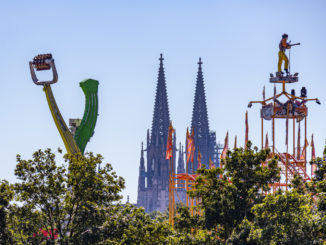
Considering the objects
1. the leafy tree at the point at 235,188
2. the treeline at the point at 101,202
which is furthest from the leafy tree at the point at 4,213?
the leafy tree at the point at 235,188

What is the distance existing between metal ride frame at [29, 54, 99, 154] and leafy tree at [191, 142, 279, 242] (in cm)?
1845

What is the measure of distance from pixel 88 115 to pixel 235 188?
22862mm

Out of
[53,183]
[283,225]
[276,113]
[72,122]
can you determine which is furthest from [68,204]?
[72,122]

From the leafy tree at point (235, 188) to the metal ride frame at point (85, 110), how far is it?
18455 mm

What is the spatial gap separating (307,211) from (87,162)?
11.2 metres

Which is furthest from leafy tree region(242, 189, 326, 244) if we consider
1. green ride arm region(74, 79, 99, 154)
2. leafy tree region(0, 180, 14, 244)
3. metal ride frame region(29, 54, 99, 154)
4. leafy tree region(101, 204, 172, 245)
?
green ride arm region(74, 79, 99, 154)

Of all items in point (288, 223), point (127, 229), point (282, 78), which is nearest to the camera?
point (288, 223)

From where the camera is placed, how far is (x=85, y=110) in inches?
2304

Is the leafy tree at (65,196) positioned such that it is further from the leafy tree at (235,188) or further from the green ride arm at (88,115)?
the green ride arm at (88,115)

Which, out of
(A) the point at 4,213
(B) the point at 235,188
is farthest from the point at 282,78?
(A) the point at 4,213

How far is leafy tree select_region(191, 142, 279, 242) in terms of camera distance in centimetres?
3803

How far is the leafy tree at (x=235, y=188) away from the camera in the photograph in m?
38.0

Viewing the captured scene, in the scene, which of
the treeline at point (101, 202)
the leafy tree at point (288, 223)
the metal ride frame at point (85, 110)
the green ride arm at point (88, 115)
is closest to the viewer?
the leafy tree at point (288, 223)

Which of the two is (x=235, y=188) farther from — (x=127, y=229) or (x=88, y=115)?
(x=88, y=115)
